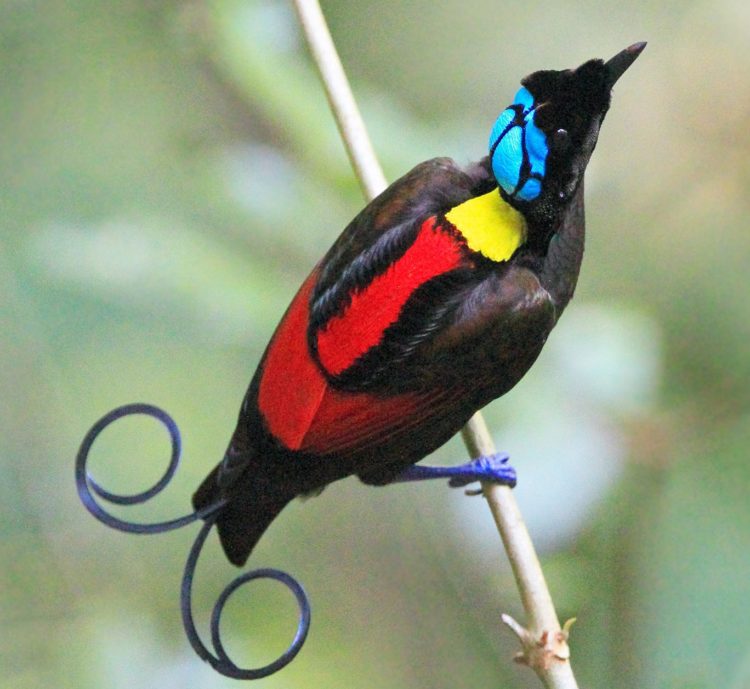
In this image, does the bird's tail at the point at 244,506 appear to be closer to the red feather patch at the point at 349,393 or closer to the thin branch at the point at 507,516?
the red feather patch at the point at 349,393

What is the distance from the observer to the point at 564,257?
0.90 metres

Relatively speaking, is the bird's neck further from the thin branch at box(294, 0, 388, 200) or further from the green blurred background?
the green blurred background

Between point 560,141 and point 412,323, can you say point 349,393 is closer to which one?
point 412,323

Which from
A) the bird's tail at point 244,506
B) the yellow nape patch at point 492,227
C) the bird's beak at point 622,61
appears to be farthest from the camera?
the bird's tail at point 244,506

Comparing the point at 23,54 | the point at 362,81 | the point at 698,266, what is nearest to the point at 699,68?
the point at 698,266

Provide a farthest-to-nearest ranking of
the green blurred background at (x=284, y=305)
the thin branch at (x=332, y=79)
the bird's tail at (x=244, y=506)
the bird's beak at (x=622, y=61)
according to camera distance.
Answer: the green blurred background at (x=284, y=305)
the thin branch at (x=332, y=79)
the bird's tail at (x=244, y=506)
the bird's beak at (x=622, y=61)

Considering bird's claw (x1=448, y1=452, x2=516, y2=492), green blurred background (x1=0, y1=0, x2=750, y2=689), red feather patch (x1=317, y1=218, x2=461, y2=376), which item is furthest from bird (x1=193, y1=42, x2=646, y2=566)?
green blurred background (x1=0, y1=0, x2=750, y2=689)

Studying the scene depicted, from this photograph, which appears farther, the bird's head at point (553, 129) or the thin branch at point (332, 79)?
the thin branch at point (332, 79)

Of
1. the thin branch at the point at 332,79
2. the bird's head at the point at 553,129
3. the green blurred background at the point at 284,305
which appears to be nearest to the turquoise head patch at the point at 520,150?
the bird's head at the point at 553,129

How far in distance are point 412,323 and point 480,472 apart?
25cm

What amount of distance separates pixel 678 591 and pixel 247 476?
519 millimetres

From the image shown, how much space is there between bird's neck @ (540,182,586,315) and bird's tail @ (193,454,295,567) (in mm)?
304

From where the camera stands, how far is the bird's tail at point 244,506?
3.05ft

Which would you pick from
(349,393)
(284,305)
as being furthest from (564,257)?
(284,305)
